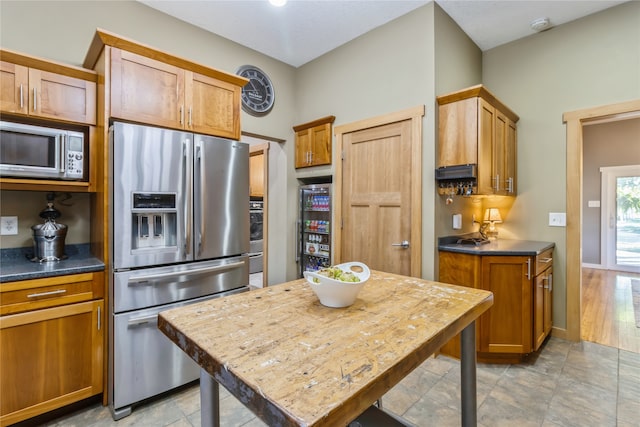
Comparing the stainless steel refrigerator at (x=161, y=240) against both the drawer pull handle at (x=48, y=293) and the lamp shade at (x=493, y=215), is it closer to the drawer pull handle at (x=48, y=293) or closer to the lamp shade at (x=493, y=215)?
the drawer pull handle at (x=48, y=293)

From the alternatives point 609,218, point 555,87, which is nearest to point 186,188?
point 555,87

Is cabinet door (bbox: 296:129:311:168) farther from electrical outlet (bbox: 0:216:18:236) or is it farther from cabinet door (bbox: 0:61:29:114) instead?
electrical outlet (bbox: 0:216:18:236)

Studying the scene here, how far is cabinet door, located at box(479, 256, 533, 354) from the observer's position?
8.19 feet

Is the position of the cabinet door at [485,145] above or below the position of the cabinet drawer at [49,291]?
above

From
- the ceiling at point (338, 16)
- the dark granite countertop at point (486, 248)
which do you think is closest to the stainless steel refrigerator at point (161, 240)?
the ceiling at point (338, 16)

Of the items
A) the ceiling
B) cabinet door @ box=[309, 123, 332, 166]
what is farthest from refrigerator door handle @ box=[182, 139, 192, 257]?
cabinet door @ box=[309, 123, 332, 166]

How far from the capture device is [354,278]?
1.28 m

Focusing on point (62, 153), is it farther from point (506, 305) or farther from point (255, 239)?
point (506, 305)

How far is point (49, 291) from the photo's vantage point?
5.88 feet

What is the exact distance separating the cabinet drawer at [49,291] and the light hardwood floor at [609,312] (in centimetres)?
414

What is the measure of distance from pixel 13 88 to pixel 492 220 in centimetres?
401

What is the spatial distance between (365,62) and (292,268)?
2471 millimetres

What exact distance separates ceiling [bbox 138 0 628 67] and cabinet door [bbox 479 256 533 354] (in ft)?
7.22

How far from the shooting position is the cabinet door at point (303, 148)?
363 centimetres
